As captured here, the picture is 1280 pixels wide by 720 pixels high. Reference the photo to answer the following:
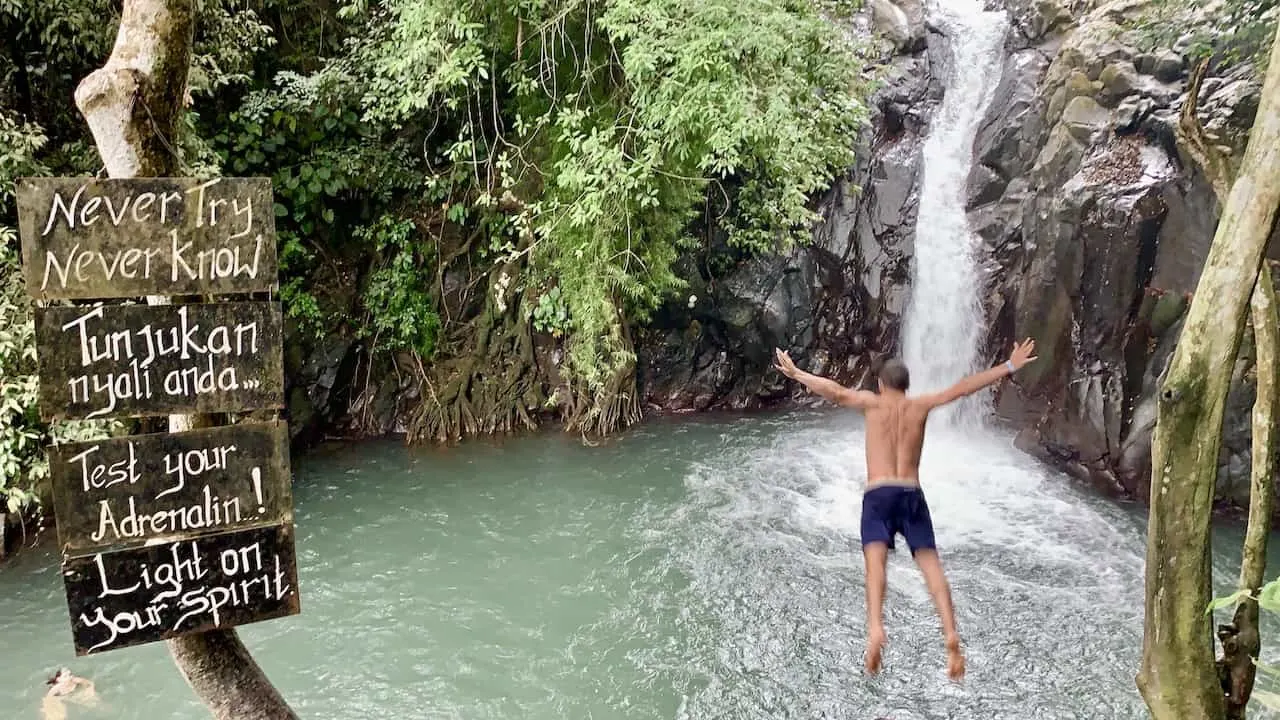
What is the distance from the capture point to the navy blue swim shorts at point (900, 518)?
3.17 metres

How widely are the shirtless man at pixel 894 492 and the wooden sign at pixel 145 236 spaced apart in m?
1.97

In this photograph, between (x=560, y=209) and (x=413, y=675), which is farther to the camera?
(x=560, y=209)

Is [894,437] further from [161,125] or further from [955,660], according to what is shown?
[161,125]

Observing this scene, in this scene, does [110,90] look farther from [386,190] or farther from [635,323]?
[635,323]

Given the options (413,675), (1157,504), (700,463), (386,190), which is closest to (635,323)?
(700,463)

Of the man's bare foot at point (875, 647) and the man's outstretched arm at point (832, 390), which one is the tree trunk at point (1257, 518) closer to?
the man's bare foot at point (875, 647)

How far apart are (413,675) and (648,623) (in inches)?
64.2

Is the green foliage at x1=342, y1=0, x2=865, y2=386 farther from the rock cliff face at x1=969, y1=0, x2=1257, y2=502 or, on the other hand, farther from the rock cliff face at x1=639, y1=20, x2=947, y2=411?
the rock cliff face at x1=969, y1=0, x2=1257, y2=502

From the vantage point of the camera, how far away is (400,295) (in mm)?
9133

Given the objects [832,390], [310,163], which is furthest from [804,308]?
[832,390]

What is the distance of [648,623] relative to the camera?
5.60m

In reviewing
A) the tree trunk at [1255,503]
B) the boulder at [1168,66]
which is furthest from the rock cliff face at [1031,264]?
the tree trunk at [1255,503]

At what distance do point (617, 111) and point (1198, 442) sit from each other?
5996mm

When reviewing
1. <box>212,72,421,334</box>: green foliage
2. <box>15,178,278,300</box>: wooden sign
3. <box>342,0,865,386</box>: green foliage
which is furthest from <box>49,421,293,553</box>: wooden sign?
<box>212,72,421,334</box>: green foliage
